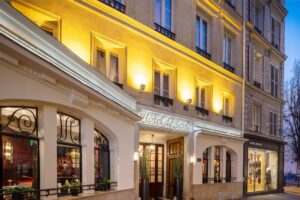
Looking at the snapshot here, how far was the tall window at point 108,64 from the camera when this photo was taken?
10.7 m

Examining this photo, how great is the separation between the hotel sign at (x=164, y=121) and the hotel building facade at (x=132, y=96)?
40 millimetres

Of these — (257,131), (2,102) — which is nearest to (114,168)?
(2,102)

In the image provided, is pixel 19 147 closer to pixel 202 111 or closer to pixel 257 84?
pixel 202 111

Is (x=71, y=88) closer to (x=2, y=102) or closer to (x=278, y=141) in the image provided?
(x=2, y=102)

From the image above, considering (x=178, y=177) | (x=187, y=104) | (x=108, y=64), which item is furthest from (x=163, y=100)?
(x=178, y=177)

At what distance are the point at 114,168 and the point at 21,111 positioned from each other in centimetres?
376

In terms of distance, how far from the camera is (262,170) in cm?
2125

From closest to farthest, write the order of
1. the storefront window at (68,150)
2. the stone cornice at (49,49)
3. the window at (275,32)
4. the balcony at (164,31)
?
the stone cornice at (49,49) → the storefront window at (68,150) → the balcony at (164,31) → the window at (275,32)

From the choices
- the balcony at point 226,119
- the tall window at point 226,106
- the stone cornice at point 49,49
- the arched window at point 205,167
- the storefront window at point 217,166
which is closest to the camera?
the stone cornice at point 49,49

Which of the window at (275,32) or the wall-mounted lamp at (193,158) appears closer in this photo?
the wall-mounted lamp at (193,158)

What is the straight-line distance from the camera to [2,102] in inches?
243

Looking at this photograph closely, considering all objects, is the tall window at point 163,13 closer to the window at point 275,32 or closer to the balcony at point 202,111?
the balcony at point 202,111

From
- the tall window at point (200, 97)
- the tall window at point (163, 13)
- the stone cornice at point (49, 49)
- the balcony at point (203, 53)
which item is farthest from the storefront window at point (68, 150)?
the balcony at point (203, 53)

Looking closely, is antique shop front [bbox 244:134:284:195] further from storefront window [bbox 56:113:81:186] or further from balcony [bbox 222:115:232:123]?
storefront window [bbox 56:113:81:186]
